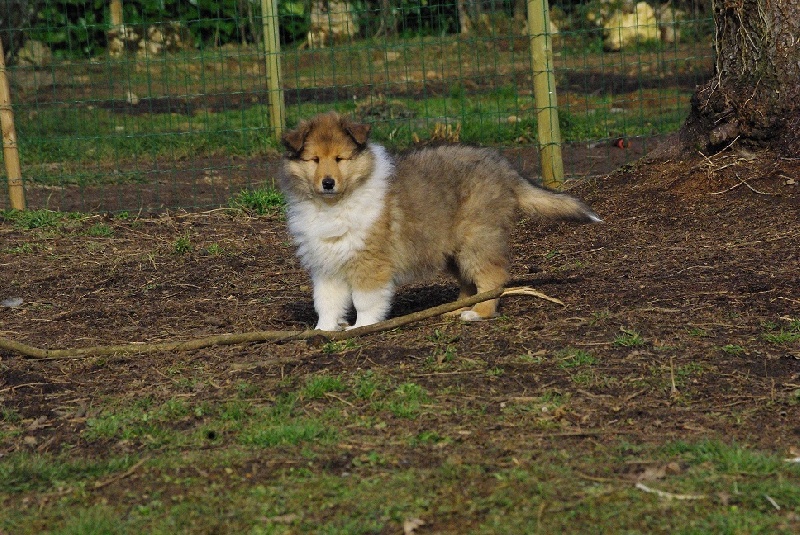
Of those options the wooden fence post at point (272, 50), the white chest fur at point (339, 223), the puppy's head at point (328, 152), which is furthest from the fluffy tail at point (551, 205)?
the wooden fence post at point (272, 50)

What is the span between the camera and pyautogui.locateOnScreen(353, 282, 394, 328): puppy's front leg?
584 centimetres

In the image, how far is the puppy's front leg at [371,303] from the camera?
230 inches

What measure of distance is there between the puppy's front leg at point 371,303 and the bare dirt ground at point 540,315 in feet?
0.56

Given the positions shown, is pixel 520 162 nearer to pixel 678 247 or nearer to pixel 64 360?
pixel 678 247

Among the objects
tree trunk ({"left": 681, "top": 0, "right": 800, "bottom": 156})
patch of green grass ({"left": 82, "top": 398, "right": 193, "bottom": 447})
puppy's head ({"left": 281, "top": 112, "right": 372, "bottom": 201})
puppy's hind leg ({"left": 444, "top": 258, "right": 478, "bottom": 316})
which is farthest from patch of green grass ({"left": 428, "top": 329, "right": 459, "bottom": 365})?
→ tree trunk ({"left": 681, "top": 0, "right": 800, "bottom": 156})

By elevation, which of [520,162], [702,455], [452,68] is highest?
[452,68]

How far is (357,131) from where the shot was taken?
19.0 ft

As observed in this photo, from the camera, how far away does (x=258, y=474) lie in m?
3.92

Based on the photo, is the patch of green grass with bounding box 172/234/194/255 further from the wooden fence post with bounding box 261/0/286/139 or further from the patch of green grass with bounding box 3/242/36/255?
the wooden fence post with bounding box 261/0/286/139

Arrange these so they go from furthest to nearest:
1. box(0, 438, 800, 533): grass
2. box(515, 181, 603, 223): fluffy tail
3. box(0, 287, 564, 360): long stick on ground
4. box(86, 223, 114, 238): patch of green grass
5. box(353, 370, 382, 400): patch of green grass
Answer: box(86, 223, 114, 238): patch of green grass < box(515, 181, 603, 223): fluffy tail < box(0, 287, 564, 360): long stick on ground < box(353, 370, 382, 400): patch of green grass < box(0, 438, 800, 533): grass

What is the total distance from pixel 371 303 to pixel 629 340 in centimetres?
138

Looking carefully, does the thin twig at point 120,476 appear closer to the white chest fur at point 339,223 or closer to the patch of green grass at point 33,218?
the white chest fur at point 339,223

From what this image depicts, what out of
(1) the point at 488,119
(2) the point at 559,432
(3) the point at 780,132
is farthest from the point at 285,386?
(1) the point at 488,119

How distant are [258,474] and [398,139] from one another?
313 inches
